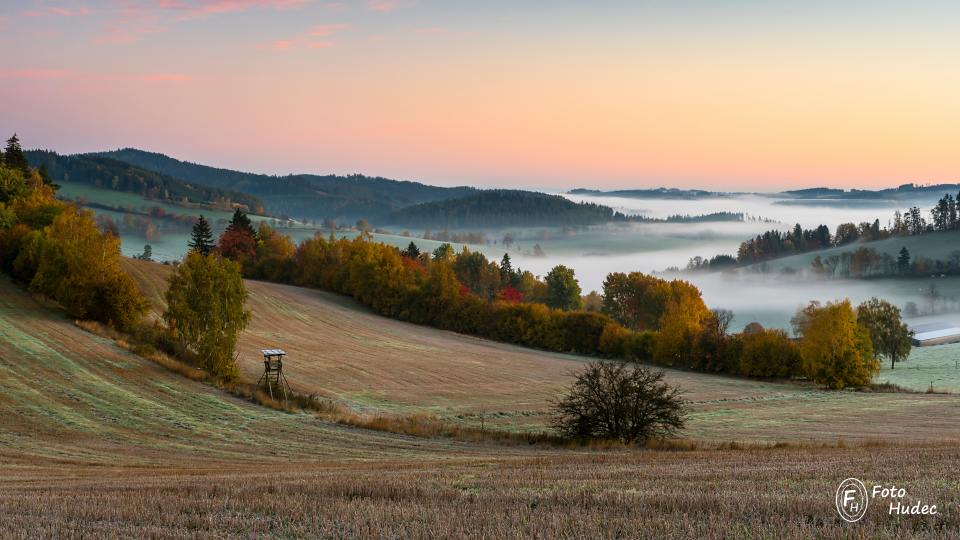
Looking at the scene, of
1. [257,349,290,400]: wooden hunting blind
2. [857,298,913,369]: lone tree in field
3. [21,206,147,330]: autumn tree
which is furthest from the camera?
[857,298,913,369]: lone tree in field

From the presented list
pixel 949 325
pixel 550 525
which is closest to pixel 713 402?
pixel 550 525

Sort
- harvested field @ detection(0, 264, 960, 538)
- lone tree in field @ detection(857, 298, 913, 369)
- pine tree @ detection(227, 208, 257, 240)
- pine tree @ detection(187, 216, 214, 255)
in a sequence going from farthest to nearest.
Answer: pine tree @ detection(227, 208, 257, 240)
pine tree @ detection(187, 216, 214, 255)
lone tree in field @ detection(857, 298, 913, 369)
harvested field @ detection(0, 264, 960, 538)

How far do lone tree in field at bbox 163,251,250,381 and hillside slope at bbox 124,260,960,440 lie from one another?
14.0ft

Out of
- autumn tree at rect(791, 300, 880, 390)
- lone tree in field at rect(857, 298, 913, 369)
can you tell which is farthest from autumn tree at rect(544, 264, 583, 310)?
autumn tree at rect(791, 300, 880, 390)

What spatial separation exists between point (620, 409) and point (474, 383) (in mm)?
32520

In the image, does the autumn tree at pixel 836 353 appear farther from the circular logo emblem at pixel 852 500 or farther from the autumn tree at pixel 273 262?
the autumn tree at pixel 273 262

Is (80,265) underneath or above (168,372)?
above

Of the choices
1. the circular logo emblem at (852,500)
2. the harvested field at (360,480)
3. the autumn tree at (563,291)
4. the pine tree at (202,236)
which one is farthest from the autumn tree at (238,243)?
the circular logo emblem at (852,500)

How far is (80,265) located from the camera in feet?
207

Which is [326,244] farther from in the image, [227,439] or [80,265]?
[227,439]

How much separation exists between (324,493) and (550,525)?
497 centimetres

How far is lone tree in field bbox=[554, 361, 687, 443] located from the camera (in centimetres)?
3488

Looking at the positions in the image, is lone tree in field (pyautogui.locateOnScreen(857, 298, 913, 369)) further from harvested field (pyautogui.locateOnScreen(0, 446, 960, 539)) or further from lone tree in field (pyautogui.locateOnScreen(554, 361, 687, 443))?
harvested field (pyautogui.locateOnScreen(0, 446, 960, 539))

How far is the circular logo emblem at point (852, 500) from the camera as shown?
37.2 feet
